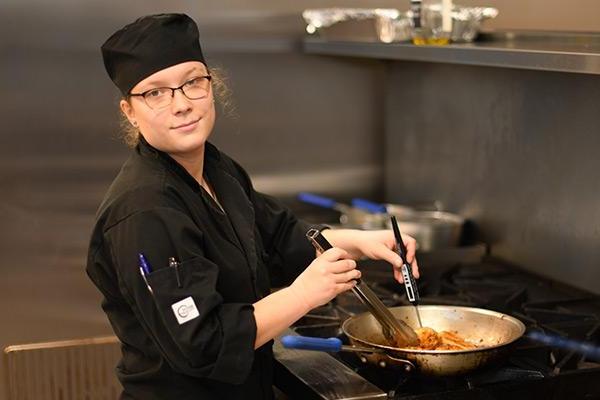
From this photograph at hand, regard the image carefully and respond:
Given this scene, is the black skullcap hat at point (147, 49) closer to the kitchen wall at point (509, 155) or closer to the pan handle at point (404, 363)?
the pan handle at point (404, 363)

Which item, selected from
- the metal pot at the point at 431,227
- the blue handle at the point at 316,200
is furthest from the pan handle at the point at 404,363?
the blue handle at the point at 316,200

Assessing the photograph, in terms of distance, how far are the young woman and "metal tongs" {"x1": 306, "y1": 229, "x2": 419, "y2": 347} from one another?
8 cm

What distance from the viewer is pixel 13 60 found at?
243 centimetres

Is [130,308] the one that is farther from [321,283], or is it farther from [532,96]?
[532,96]

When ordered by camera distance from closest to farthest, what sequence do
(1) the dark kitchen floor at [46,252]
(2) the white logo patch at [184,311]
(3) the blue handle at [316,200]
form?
(2) the white logo patch at [184,311] < (1) the dark kitchen floor at [46,252] < (3) the blue handle at [316,200]

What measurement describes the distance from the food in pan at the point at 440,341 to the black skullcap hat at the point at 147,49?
584 mm

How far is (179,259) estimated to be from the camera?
1391mm

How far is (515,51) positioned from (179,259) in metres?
0.72

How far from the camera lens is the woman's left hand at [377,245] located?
1.68 m

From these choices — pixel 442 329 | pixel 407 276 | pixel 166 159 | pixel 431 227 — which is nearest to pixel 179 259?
pixel 166 159

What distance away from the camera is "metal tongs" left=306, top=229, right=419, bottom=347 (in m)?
1.56

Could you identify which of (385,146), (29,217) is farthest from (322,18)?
(29,217)

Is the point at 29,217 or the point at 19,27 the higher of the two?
the point at 19,27

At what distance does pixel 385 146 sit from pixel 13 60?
1.00 metres
